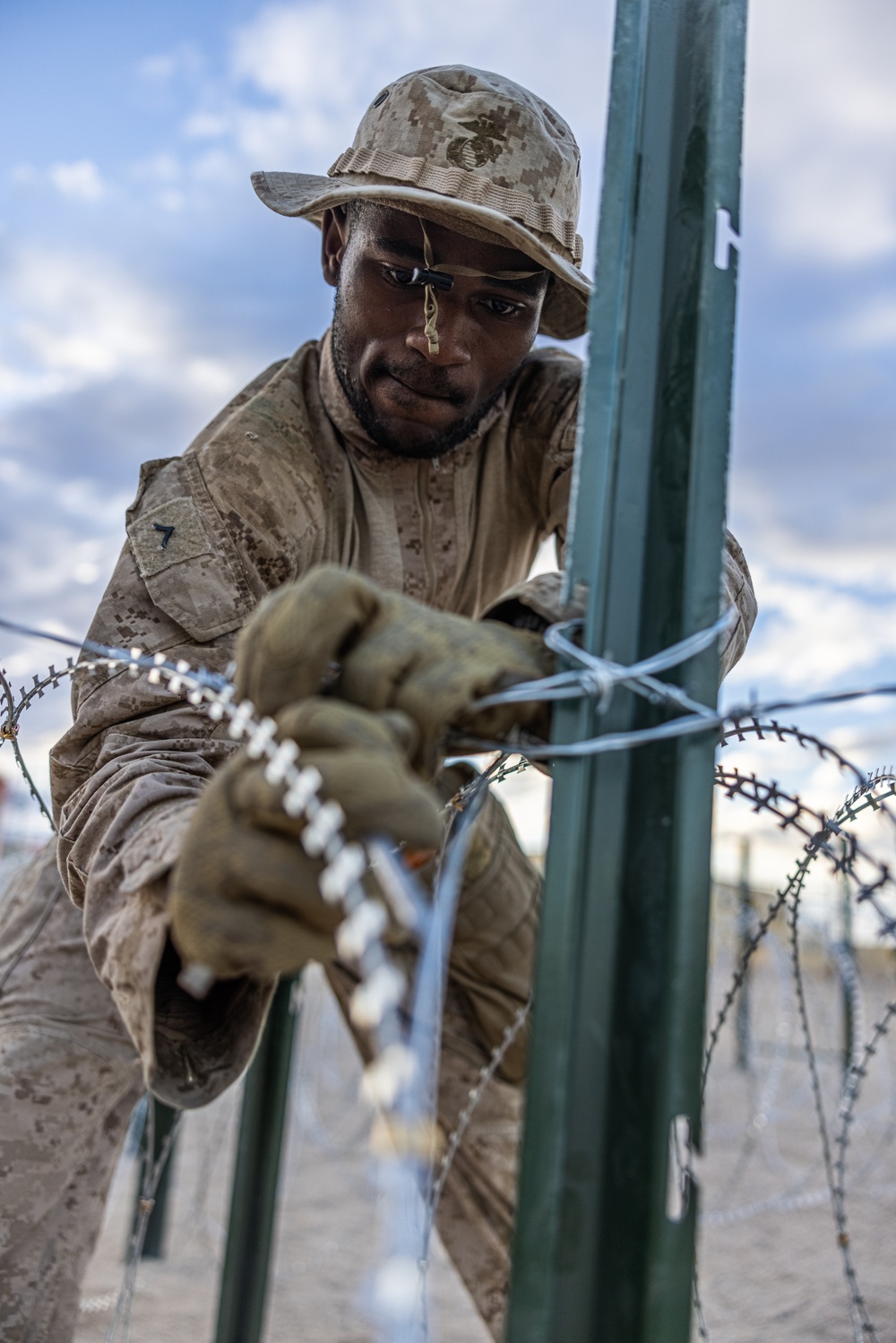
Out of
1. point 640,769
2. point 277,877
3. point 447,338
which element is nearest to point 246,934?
point 277,877

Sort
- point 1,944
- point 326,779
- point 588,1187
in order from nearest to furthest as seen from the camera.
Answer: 1. point 326,779
2. point 588,1187
3. point 1,944

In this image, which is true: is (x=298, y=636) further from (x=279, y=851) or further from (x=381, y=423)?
(x=381, y=423)

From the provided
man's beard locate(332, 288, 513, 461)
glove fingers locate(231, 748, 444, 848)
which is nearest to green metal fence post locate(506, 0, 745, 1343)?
glove fingers locate(231, 748, 444, 848)

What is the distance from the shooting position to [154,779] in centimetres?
196

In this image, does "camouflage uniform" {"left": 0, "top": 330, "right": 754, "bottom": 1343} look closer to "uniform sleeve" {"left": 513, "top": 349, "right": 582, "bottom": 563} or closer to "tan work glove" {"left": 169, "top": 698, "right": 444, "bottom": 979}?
"uniform sleeve" {"left": 513, "top": 349, "right": 582, "bottom": 563}

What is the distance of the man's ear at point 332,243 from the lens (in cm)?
286

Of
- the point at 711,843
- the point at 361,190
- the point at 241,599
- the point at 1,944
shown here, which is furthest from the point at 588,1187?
the point at 1,944

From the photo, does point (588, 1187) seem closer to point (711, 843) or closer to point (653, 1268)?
point (653, 1268)

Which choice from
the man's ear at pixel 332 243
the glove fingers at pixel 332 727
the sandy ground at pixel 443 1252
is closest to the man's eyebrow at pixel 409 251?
the man's ear at pixel 332 243

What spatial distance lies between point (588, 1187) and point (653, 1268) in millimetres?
129

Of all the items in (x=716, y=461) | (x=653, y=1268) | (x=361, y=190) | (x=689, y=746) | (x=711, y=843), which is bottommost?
(x=653, y=1268)

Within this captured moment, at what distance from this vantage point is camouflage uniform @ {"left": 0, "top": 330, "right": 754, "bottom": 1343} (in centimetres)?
178

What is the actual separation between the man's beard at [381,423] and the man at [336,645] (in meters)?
0.01

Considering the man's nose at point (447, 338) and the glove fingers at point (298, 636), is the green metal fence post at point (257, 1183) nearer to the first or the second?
the man's nose at point (447, 338)
